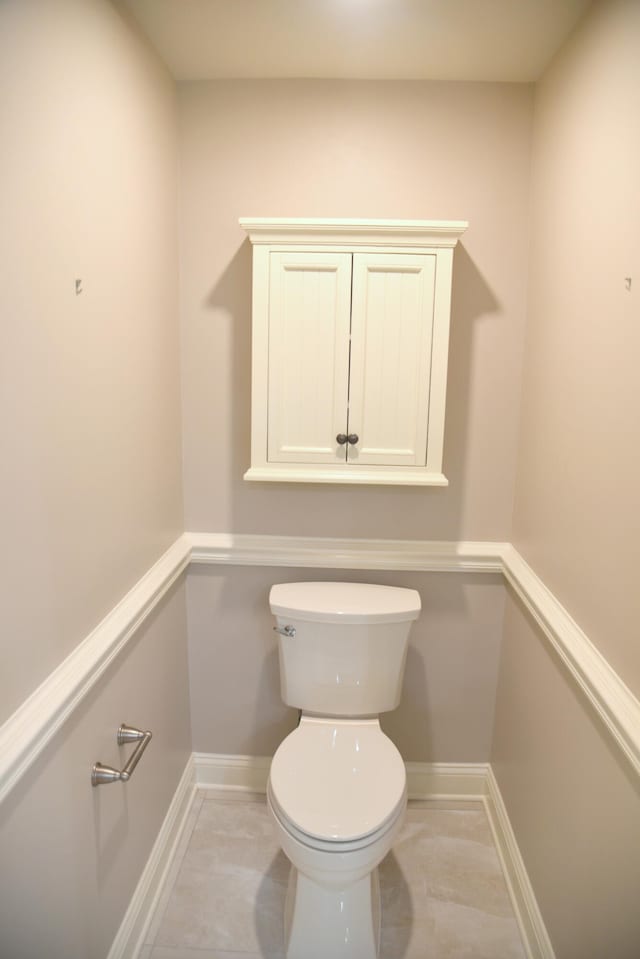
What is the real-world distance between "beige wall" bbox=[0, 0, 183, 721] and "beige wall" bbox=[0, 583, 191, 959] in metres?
0.17

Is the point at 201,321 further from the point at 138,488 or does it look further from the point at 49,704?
the point at 49,704

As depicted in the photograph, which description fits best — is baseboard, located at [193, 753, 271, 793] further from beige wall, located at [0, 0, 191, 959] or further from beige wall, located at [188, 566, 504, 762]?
beige wall, located at [0, 0, 191, 959]

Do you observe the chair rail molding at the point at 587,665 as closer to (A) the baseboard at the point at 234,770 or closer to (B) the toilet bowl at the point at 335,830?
(B) the toilet bowl at the point at 335,830

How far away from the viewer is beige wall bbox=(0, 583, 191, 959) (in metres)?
0.93

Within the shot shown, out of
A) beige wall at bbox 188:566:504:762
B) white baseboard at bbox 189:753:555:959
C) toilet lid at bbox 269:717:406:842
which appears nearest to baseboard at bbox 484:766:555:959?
white baseboard at bbox 189:753:555:959

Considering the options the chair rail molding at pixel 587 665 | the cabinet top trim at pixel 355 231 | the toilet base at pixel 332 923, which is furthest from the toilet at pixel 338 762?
the cabinet top trim at pixel 355 231

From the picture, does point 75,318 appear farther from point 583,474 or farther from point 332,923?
point 332,923

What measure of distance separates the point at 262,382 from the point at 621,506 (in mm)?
964

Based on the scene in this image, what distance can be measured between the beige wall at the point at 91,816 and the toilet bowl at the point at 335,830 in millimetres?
370

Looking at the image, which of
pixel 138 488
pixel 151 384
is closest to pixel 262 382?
pixel 151 384

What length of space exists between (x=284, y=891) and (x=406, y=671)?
2.37ft

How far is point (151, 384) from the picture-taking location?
5.07 ft

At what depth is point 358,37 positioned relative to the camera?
144cm

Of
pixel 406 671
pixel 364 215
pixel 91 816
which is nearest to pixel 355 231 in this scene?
pixel 364 215
